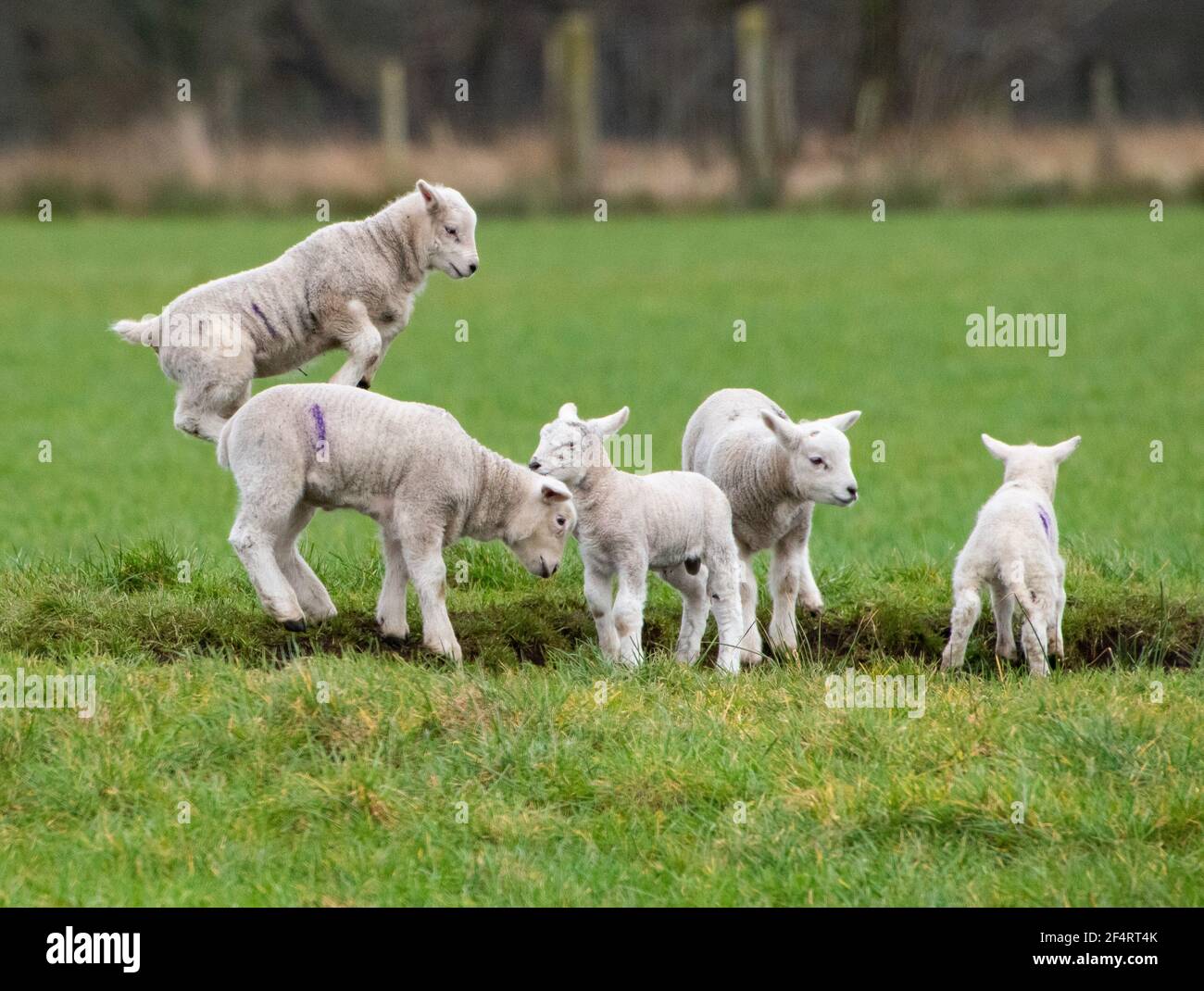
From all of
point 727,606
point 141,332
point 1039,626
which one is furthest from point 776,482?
point 141,332

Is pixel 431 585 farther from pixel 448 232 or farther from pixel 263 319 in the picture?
pixel 448 232

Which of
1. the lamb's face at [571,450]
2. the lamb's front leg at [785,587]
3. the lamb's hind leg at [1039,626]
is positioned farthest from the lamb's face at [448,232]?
the lamb's hind leg at [1039,626]

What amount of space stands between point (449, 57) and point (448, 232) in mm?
45324

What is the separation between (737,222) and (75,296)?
1244cm

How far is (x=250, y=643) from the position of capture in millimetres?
7426

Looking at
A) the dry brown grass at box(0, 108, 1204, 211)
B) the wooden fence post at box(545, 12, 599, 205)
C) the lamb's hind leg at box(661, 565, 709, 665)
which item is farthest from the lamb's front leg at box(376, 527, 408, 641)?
the wooden fence post at box(545, 12, 599, 205)

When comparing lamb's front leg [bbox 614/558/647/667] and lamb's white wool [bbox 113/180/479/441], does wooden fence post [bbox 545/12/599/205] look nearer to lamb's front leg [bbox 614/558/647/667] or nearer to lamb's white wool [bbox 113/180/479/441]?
lamb's white wool [bbox 113/180/479/441]

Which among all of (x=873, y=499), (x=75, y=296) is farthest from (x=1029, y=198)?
(x=873, y=499)

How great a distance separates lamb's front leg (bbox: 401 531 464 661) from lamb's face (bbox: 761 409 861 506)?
140 centimetres

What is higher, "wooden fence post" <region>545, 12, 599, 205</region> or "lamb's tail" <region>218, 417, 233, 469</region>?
"wooden fence post" <region>545, 12, 599, 205</region>

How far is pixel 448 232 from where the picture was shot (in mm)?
7316

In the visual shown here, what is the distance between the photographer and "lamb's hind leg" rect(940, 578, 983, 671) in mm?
7207

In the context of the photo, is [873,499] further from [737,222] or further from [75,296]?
[737,222]
